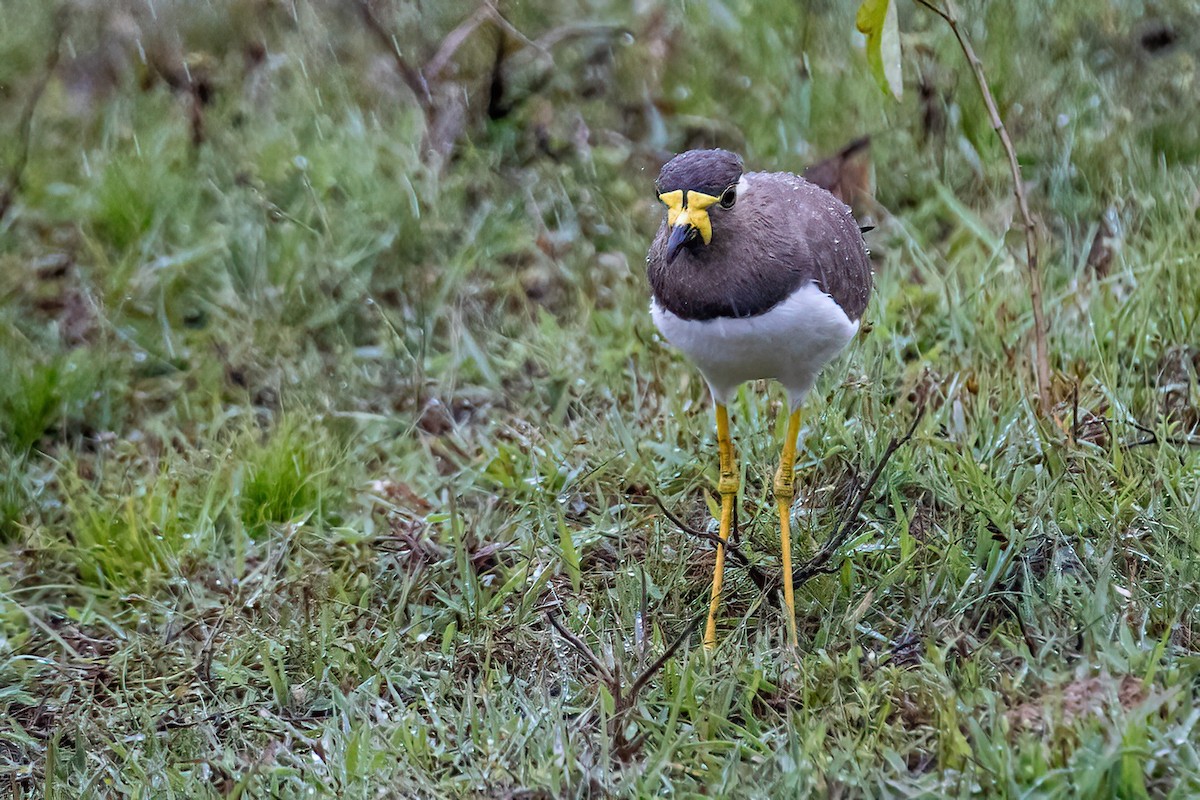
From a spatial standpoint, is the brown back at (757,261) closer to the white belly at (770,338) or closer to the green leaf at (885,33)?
the white belly at (770,338)

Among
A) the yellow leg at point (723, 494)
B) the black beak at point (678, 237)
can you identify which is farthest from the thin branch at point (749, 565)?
the black beak at point (678, 237)

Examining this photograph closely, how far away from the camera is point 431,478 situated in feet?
13.6

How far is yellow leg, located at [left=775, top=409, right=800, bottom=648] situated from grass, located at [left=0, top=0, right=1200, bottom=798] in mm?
106

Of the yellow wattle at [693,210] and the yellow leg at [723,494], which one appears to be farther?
the yellow leg at [723,494]

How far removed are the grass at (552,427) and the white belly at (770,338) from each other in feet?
1.95

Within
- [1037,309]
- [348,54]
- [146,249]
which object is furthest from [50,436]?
[1037,309]

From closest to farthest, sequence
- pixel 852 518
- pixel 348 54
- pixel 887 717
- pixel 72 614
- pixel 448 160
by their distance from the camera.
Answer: pixel 887 717 < pixel 852 518 < pixel 72 614 < pixel 448 160 < pixel 348 54

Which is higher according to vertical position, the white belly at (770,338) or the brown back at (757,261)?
the brown back at (757,261)

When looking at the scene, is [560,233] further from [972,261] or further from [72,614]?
[72,614]

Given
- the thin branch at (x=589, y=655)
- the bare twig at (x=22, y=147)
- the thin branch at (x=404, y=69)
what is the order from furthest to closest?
the thin branch at (x=404, y=69), the bare twig at (x=22, y=147), the thin branch at (x=589, y=655)

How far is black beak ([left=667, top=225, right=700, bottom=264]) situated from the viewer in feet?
9.39

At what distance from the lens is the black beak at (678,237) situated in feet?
9.39

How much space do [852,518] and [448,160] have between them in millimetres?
2888

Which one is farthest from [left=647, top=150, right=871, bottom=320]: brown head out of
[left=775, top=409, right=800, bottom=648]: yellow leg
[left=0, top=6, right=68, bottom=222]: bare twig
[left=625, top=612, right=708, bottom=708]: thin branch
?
[left=0, top=6, right=68, bottom=222]: bare twig
